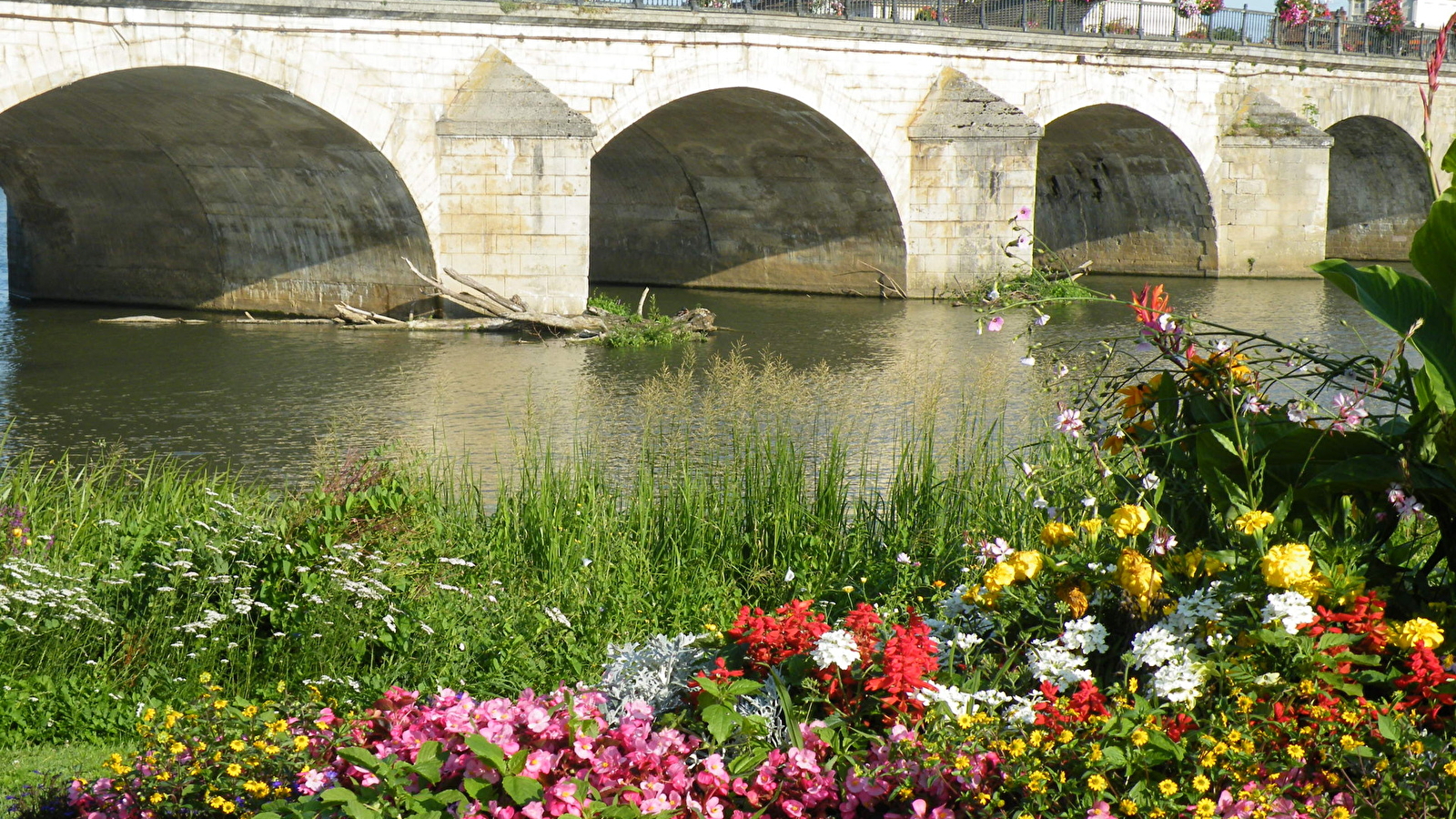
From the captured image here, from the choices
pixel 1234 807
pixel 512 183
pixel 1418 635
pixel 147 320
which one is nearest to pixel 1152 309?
pixel 1418 635

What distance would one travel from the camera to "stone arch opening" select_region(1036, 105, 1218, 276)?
24.3m

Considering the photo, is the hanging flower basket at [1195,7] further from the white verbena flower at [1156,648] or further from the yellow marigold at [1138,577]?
the white verbena flower at [1156,648]

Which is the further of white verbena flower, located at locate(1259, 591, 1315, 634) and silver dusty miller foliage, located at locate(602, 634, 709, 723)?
silver dusty miller foliage, located at locate(602, 634, 709, 723)

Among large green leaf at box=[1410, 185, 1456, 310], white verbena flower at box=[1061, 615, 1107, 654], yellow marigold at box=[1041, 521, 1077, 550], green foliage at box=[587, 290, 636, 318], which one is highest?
large green leaf at box=[1410, 185, 1456, 310]

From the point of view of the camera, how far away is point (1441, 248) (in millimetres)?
3689

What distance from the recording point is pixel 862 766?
3057mm

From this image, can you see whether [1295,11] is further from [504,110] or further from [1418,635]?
[1418,635]

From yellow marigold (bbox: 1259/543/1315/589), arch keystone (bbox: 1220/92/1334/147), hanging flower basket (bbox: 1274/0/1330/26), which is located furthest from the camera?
hanging flower basket (bbox: 1274/0/1330/26)

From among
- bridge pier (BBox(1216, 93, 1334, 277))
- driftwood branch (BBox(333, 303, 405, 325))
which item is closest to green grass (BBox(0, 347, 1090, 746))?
driftwood branch (BBox(333, 303, 405, 325))

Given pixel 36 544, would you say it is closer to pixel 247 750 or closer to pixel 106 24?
pixel 247 750

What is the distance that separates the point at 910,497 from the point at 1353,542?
8.09 ft

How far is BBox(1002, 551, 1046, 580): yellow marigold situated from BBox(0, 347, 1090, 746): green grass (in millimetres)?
775

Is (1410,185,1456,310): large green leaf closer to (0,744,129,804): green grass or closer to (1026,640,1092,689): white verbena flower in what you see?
(1026,640,1092,689): white verbena flower

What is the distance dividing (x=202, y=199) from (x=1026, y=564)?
52.3 ft
